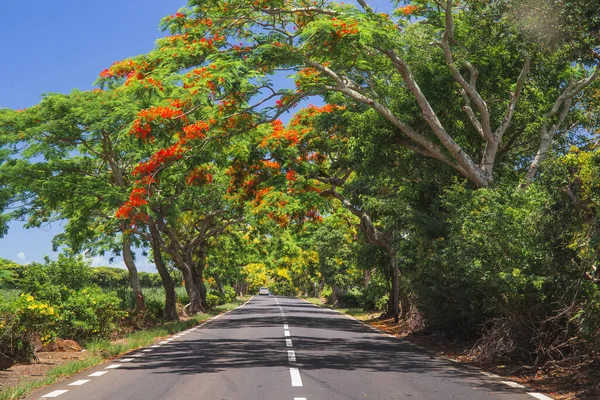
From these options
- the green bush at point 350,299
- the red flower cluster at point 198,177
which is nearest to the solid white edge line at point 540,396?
the red flower cluster at point 198,177

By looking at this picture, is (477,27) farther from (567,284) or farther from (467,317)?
(467,317)

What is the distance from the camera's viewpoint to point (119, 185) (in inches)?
842

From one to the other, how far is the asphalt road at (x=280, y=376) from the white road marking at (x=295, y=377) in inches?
0.7

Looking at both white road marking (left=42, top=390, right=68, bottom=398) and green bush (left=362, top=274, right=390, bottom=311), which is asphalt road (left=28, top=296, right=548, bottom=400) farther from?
green bush (left=362, top=274, right=390, bottom=311)

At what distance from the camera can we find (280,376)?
9.90m

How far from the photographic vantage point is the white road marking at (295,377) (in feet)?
29.7

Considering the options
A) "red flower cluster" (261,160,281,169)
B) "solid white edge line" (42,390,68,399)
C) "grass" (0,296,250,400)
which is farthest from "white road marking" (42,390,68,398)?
"red flower cluster" (261,160,281,169)

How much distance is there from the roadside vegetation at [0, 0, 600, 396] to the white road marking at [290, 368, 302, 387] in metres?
4.00

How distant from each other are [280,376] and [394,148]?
25.7 ft

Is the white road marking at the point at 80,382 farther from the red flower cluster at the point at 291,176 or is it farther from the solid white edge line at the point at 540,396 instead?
the red flower cluster at the point at 291,176

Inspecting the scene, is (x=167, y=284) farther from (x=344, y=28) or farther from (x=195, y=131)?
(x=344, y=28)

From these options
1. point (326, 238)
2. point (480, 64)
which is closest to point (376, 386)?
point (480, 64)

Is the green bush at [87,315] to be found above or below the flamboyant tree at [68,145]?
below

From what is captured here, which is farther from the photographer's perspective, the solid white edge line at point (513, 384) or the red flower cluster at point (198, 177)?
the red flower cluster at point (198, 177)
